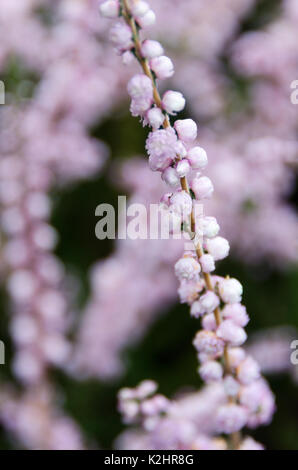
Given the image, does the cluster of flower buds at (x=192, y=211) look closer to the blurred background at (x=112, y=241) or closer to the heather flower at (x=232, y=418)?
the heather flower at (x=232, y=418)

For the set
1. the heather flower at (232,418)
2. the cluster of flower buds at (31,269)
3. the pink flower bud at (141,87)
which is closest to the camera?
the pink flower bud at (141,87)

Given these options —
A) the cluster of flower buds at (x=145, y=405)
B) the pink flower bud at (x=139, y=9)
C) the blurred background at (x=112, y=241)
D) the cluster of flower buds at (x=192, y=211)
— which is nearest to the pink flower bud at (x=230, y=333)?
the cluster of flower buds at (x=192, y=211)

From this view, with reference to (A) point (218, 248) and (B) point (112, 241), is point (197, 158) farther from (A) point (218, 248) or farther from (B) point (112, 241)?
(B) point (112, 241)

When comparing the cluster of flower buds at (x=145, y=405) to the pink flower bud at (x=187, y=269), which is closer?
the pink flower bud at (x=187, y=269)

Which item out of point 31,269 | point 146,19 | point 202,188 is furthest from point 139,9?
point 31,269

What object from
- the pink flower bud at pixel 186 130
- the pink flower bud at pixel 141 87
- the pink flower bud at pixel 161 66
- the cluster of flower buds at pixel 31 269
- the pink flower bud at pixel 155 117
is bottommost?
the pink flower bud at pixel 155 117

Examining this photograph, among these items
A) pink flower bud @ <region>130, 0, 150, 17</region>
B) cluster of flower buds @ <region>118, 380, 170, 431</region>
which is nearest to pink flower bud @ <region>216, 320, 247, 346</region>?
cluster of flower buds @ <region>118, 380, 170, 431</region>

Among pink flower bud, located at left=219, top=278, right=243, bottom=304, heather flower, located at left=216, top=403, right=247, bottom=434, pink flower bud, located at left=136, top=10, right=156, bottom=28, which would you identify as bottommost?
heather flower, located at left=216, top=403, right=247, bottom=434

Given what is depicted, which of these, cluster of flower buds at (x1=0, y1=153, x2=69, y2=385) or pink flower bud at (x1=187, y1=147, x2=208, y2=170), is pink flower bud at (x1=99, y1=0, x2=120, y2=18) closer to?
pink flower bud at (x1=187, y1=147, x2=208, y2=170)
